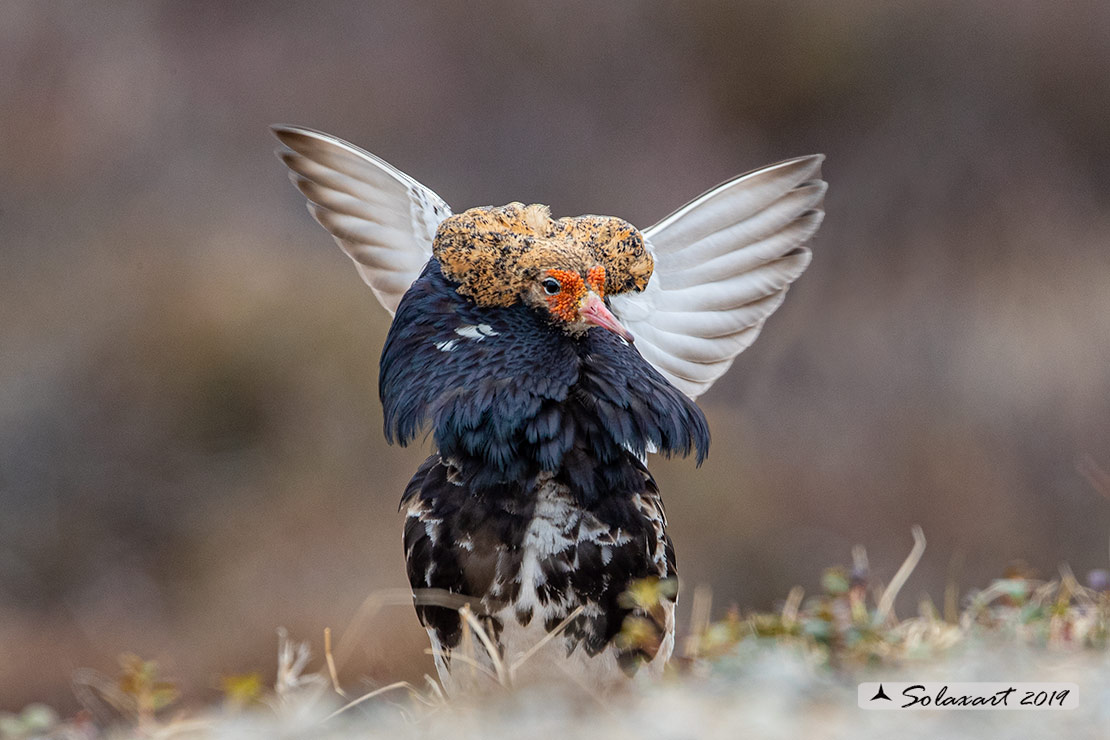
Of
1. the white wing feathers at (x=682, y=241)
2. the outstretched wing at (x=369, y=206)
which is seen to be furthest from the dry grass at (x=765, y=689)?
the outstretched wing at (x=369, y=206)

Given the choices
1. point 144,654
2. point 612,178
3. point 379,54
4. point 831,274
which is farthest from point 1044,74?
point 144,654

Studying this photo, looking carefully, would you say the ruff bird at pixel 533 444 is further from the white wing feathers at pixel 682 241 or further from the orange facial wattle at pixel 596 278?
the white wing feathers at pixel 682 241

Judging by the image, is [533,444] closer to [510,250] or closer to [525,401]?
[525,401]

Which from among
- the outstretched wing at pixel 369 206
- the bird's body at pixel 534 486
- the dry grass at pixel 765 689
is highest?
the outstretched wing at pixel 369 206

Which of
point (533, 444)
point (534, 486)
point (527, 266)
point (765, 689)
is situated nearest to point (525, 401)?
point (533, 444)

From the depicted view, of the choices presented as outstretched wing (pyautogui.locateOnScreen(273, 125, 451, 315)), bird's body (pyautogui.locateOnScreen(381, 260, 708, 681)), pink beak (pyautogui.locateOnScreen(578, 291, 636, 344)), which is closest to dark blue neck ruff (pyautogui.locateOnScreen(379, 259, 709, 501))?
bird's body (pyautogui.locateOnScreen(381, 260, 708, 681))

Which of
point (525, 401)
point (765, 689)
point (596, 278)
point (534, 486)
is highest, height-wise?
point (596, 278)
